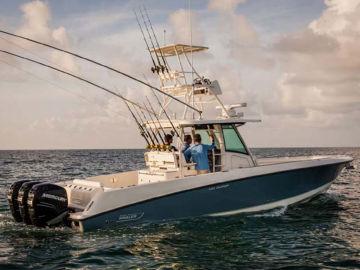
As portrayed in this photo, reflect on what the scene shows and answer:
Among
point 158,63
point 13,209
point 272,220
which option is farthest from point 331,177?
point 13,209

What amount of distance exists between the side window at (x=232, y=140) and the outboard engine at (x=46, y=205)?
465 cm

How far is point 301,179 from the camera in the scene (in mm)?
13383

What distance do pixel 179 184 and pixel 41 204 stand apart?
317 cm

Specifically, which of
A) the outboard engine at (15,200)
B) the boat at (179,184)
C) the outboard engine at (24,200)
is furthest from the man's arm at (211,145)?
the outboard engine at (15,200)

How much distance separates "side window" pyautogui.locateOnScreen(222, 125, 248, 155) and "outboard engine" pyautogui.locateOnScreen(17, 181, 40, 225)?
5.14 meters

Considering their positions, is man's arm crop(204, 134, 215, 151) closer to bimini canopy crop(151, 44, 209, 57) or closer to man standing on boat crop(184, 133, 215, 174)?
man standing on boat crop(184, 133, 215, 174)

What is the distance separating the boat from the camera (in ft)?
33.1

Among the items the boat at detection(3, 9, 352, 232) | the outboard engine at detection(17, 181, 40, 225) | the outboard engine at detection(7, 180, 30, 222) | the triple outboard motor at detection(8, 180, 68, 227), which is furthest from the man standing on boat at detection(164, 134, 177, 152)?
the outboard engine at detection(7, 180, 30, 222)

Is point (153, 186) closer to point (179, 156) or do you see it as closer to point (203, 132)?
point (179, 156)

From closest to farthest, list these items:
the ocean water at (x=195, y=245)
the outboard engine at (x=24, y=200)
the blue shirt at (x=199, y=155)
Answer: the ocean water at (x=195, y=245), the outboard engine at (x=24, y=200), the blue shirt at (x=199, y=155)

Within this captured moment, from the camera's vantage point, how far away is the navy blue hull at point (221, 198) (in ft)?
33.7

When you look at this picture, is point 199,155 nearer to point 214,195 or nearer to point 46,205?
point 214,195

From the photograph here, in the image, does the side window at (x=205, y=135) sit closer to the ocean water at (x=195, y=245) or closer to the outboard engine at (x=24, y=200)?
the ocean water at (x=195, y=245)

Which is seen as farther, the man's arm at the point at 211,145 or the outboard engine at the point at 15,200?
the man's arm at the point at 211,145
